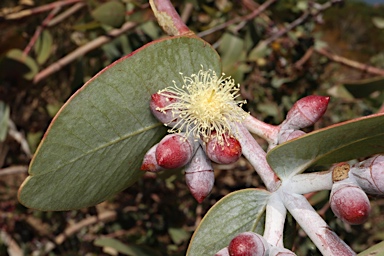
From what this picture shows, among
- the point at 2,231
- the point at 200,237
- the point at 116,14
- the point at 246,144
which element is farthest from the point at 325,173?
the point at 2,231

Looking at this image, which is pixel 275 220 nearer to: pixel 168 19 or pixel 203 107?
pixel 203 107

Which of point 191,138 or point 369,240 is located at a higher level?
point 191,138

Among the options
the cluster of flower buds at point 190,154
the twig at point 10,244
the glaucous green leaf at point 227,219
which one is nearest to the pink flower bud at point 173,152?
the cluster of flower buds at point 190,154

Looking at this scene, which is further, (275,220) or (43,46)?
(43,46)

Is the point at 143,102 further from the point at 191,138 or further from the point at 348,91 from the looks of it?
the point at 348,91

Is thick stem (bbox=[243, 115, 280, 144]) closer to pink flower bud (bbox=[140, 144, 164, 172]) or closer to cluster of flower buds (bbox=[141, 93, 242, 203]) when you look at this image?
cluster of flower buds (bbox=[141, 93, 242, 203])

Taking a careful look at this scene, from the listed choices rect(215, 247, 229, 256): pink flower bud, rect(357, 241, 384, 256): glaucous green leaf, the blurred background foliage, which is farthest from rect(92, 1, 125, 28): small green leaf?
rect(357, 241, 384, 256): glaucous green leaf

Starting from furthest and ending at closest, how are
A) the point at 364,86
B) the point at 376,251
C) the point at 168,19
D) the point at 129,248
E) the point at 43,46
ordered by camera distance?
1. the point at 43,46
2. the point at 364,86
3. the point at 129,248
4. the point at 168,19
5. the point at 376,251

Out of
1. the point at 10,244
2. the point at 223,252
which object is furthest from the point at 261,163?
the point at 10,244

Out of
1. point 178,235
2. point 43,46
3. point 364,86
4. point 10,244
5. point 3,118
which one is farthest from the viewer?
point 10,244
